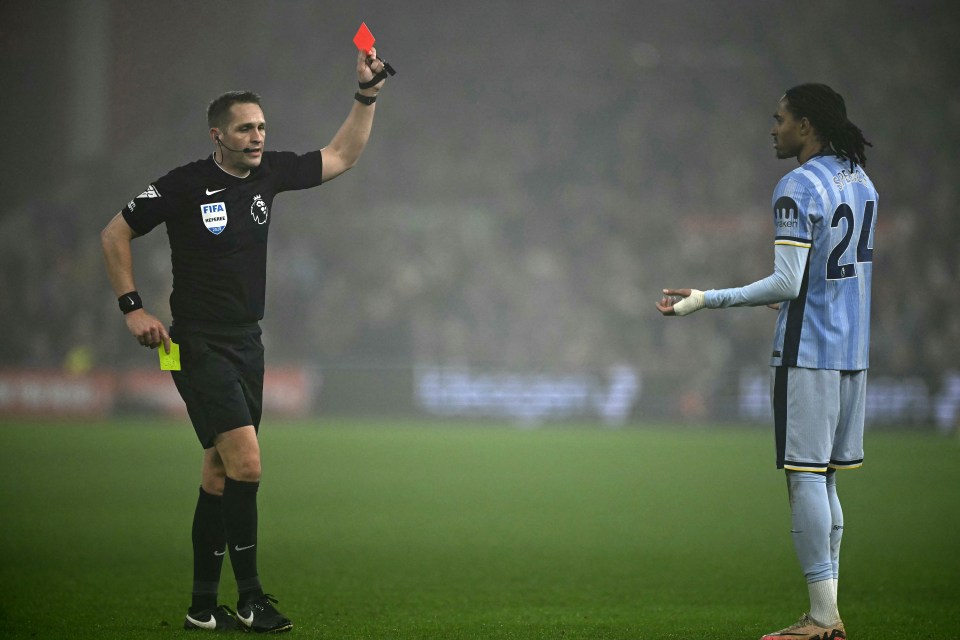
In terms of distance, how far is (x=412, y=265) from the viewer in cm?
2527

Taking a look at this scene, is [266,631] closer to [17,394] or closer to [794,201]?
[794,201]

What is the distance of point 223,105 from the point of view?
16.5 feet

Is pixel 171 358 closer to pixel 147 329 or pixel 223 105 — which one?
pixel 147 329

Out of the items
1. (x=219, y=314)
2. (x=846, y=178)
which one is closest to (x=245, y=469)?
(x=219, y=314)

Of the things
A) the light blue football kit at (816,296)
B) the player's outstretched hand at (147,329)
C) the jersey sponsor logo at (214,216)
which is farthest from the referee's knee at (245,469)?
the light blue football kit at (816,296)

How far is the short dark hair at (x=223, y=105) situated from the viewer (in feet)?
16.4

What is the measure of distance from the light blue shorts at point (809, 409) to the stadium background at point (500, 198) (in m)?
15.7

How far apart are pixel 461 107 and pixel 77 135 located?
9402 mm

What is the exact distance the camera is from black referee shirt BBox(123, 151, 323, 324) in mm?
4953

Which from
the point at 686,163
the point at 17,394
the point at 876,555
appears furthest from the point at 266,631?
the point at 686,163

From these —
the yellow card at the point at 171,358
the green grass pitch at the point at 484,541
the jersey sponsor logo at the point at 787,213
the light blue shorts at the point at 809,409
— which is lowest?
the green grass pitch at the point at 484,541

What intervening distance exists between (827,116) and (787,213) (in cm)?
47

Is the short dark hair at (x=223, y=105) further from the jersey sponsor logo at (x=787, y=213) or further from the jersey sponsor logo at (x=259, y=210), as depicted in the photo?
the jersey sponsor logo at (x=787, y=213)

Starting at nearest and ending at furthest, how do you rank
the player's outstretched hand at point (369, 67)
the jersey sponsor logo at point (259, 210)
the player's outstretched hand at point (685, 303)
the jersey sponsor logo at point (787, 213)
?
1. the jersey sponsor logo at point (787, 213)
2. the player's outstretched hand at point (685, 303)
3. the jersey sponsor logo at point (259, 210)
4. the player's outstretched hand at point (369, 67)
